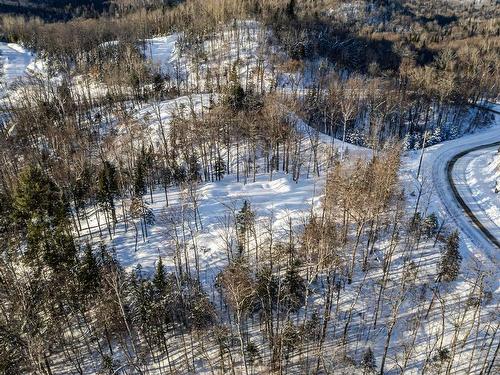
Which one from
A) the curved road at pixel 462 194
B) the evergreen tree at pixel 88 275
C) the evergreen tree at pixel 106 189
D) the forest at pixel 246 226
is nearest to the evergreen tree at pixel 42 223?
the forest at pixel 246 226

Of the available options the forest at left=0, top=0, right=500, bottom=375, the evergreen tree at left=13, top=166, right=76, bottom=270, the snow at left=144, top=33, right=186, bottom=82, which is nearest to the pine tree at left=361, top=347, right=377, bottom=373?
the forest at left=0, top=0, right=500, bottom=375

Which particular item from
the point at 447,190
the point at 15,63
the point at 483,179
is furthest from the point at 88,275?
the point at 15,63

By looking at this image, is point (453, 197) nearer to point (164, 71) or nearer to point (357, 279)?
point (357, 279)

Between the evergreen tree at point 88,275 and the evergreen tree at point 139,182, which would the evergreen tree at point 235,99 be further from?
the evergreen tree at point 88,275

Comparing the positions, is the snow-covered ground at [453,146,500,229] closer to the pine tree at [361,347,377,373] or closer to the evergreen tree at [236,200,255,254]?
the pine tree at [361,347,377,373]

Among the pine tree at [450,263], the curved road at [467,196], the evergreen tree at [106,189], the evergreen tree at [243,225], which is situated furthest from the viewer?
the evergreen tree at [106,189]

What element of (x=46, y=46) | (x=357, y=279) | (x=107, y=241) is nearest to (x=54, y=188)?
(x=107, y=241)

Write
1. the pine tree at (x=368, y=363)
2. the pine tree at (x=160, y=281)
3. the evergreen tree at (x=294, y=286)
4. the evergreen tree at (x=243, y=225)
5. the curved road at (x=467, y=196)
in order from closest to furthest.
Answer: the pine tree at (x=368, y=363) < the pine tree at (x=160, y=281) < the evergreen tree at (x=294, y=286) < the evergreen tree at (x=243, y=225) < the curved road at (x=467, y=196)
